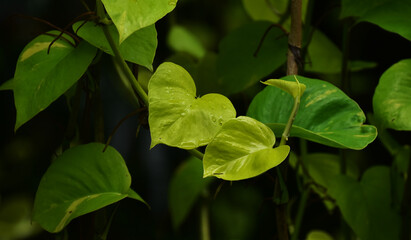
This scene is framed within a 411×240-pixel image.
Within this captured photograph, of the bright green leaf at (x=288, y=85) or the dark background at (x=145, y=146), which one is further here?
the dark background at (x=145, y=146)

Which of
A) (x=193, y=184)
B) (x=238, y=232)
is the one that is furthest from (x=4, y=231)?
(x=193, y=184)

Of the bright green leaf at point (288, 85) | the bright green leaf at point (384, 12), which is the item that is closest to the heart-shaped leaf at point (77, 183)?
the bright green leaf at point (288, 85)

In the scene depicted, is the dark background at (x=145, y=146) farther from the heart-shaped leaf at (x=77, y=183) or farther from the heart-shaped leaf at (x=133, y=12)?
the heart-shaped leaf at (x=133, y=12)

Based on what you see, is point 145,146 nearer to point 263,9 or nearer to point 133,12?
point 263,9

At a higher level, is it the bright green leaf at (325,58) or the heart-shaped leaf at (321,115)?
the heart-shaped leaf at (321,115)

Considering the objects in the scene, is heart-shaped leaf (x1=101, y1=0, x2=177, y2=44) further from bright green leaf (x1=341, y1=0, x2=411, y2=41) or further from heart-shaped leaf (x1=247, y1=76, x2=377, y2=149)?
bright green leaf (x1=341, y1=0, x2=411, y2=41)

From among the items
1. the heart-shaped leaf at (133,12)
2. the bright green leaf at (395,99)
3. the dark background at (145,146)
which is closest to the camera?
the heart-shaped leaf at (133,12)

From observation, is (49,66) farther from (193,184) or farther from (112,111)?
(112,111)
